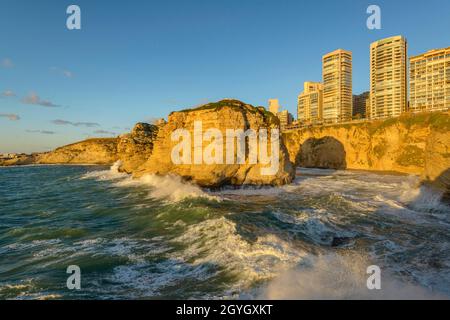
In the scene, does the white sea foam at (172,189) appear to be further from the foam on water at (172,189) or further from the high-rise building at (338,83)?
the high-rise building at (338,83)

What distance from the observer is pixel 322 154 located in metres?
58.8

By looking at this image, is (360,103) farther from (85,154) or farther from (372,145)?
(85,154)

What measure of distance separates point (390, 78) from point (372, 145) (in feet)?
204

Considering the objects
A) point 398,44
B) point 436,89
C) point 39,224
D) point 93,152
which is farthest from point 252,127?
point 93,152

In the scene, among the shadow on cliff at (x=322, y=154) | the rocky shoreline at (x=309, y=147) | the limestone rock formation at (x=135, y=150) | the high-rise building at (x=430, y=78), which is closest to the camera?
the rocky shoreline at (x=309, y=147)

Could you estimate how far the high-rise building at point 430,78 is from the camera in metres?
83.4

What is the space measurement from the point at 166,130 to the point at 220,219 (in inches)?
799

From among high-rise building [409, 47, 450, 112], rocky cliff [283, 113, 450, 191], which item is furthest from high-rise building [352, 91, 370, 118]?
rocky cliff [283, 113, 450, 191]

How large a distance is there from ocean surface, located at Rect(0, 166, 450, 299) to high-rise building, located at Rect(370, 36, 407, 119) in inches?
3464

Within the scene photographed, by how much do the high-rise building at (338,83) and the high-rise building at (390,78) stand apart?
1690cm

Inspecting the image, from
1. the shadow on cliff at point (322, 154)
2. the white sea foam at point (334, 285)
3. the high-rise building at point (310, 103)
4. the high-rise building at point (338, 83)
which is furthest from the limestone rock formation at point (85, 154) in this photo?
the white sea foam at point (334, 285)

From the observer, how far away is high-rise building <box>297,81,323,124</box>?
136500 mm

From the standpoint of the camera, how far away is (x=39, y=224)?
16.2 meters

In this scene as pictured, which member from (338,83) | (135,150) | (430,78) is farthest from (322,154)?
→ (338,83)
